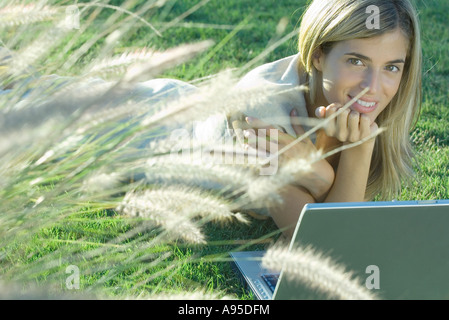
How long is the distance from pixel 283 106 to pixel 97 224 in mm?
840

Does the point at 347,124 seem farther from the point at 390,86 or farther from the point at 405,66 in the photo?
the point at 405,66

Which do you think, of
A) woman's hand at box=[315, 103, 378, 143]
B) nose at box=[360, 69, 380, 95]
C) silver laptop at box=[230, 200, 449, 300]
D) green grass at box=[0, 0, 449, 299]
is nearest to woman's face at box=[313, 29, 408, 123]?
nose at box=[360, 69, 380, 95]

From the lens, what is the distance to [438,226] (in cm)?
144

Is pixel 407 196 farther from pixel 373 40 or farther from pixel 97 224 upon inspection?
pixel 97 224

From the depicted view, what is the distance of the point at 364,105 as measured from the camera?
2.19 m

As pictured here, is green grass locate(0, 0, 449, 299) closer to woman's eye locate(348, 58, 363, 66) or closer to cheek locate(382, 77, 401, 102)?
woman's eye locate(348, 58, 363, 66)

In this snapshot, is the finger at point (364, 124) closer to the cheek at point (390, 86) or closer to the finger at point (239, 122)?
the cheek at point (390, 86)

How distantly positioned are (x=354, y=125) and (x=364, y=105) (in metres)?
0.16

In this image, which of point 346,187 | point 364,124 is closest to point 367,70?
point 364,124

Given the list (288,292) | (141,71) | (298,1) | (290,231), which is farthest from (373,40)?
(298,1)

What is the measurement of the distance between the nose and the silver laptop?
78cm

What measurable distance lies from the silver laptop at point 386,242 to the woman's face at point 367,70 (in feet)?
2.59

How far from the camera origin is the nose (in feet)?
6.97

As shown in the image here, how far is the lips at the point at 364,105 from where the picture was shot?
219cm
